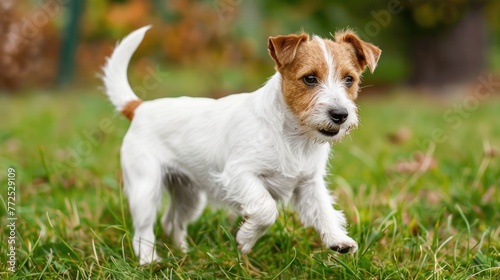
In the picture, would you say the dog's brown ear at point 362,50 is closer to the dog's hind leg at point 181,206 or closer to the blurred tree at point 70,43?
the dog's hind leg at point 181,206

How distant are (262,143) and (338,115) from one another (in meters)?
0.48

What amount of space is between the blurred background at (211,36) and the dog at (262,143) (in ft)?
24.2

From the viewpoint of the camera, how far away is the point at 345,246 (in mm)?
3451

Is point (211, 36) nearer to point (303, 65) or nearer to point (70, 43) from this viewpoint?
point (70, 43)

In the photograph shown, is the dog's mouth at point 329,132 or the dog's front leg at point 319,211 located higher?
the dog's mouth at point 329,132

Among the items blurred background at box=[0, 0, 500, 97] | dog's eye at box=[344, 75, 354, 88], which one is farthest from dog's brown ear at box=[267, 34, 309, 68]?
blurred background at box=[0, 0, 500, 97]

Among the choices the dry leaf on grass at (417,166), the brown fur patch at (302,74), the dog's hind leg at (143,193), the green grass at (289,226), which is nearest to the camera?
the brown fur patch at (302,74)

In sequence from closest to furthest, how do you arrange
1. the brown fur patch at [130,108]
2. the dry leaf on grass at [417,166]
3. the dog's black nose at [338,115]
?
1. the dog's black nose at [338,115]
2. the brown fur patch at [130,108]
3. the dry leaf on grass at [417,166]

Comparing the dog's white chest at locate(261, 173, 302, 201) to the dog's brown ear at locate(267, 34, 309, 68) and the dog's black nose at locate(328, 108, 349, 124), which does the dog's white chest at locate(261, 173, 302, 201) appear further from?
the dog's brown ear at locate(267, 34, 309, 68)

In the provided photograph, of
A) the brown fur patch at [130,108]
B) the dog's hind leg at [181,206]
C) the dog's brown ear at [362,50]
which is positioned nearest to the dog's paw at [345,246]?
the dog's brown ear at [362,50]

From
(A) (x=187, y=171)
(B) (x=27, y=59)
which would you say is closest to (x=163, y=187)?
(A) (x=187, y=171)

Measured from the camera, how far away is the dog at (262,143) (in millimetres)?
3438

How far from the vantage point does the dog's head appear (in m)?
3.32

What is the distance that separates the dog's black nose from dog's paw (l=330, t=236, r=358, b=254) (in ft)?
2.06
